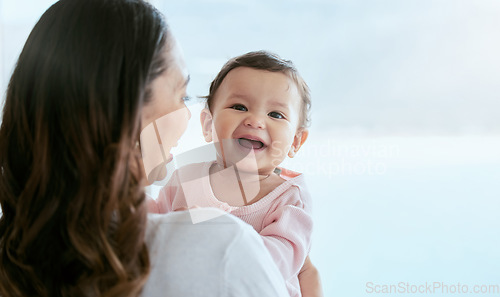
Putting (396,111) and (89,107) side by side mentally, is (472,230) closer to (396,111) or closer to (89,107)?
(396,111)

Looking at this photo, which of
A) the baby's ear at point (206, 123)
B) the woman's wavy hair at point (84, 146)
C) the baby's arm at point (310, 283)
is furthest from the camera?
the baby's ear at point (206, 123)

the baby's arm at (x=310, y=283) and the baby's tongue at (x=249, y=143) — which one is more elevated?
the baby's tongue at (x=249, y=143)

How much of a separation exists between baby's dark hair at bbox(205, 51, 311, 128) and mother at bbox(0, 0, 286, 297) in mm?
576

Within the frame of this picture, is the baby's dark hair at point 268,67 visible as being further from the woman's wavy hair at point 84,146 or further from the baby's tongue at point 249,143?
the woman's wavy hair at point 84,146

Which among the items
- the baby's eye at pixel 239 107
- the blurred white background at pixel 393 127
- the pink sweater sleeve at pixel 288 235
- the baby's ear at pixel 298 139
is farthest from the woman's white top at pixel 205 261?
the blurred white background at pixel 393 127

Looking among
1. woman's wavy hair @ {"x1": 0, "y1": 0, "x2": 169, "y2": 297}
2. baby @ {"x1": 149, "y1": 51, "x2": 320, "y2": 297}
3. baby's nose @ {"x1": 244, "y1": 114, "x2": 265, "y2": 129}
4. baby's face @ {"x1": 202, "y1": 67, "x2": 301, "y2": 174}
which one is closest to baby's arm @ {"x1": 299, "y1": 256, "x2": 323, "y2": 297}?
baby @ {"x1": 149, "y1": 51, "x2": 320, "y2": 297}

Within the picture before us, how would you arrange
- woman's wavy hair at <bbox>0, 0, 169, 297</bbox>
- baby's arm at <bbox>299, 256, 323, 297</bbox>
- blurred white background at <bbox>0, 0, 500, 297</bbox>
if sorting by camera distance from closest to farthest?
1. woman's wavy hair at <bbox>0, 0, 169, 297</bbox>
2. baby's arm at <bbox>299, 256, 323, 297</bbox>
3. blurred white background at <bbox>0, 0, 500, 297</bbox>

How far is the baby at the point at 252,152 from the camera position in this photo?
124cm

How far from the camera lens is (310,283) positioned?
1.23 metres

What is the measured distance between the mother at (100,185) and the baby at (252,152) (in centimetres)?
48

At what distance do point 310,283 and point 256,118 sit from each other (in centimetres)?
46

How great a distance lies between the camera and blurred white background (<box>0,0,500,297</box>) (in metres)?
1.77

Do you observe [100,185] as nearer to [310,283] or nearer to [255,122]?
[255,122]

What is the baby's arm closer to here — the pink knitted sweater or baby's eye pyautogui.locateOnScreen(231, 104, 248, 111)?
the pink knitted sweater
